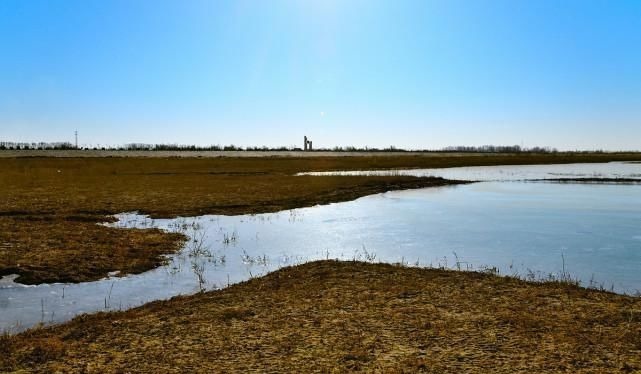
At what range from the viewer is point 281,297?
42.3ft

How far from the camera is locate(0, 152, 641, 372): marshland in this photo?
8.94 meters

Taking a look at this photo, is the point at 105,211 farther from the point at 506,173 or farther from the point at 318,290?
the point at 506,173

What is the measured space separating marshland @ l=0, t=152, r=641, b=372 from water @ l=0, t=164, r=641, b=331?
0.33ft

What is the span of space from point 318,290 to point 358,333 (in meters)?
3.67

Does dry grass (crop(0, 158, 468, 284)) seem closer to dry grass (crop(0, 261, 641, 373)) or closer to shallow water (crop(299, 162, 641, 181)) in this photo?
dry grass (crop(0, 261, 641, 373))

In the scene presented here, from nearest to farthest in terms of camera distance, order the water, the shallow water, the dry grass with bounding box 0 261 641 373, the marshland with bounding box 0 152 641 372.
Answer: the dry grass with bounding box 0 261 641 373, the marshland with bounding box 0 152 641 372, the water, the shallow water

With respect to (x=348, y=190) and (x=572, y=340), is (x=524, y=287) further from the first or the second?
(x=348, y=190)

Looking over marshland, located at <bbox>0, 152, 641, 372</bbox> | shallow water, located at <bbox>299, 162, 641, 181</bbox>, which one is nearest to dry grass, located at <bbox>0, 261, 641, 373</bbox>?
marshland, located at <bbox>0, 152, 641, 372</bbox>

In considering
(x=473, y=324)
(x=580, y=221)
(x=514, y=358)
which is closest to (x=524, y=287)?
(x=473, y=324)

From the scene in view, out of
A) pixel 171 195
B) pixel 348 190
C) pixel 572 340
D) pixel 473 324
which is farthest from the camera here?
pixel 348 190

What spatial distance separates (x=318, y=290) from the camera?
1355 cm

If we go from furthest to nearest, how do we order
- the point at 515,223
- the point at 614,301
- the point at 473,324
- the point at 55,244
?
the point at 515,223, the point at 55,244, the point at 614,301, the point at 473,324

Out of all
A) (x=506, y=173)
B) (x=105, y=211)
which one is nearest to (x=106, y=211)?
(x=105, y=211)

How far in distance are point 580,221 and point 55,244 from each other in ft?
86.3
